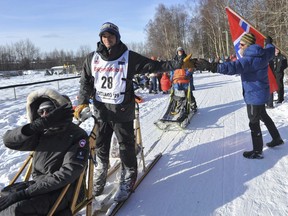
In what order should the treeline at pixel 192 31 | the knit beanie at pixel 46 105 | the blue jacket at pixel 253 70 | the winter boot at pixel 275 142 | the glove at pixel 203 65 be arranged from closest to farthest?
the knit beanie at pixel 46 105
the glove at pixel 203 65
the blue jacket at pixel 253 70
the winter boot at pixel 275 142
the treeline at pixel 192 31

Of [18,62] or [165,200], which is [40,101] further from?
[18,62]

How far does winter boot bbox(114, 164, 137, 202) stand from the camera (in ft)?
10.9

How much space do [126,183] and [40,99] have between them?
1.43 metres

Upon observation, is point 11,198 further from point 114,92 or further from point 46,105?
point 114,92

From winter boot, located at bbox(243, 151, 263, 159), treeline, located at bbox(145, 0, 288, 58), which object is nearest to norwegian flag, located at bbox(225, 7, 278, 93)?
winter boot, located at bbox(243, 151, 263, 159)

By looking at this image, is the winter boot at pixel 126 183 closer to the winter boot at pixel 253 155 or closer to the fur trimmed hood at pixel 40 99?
the fur trimmed hood at pixel 40 99

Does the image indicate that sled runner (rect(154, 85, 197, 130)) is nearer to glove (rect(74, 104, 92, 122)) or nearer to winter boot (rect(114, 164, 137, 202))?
winter boot (rect(114, 164, 137, 202))

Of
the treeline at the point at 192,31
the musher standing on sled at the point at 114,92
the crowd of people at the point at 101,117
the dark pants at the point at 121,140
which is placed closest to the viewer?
the crowd of people at the point at 101,117

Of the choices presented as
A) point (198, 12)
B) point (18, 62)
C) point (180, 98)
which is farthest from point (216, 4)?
point (18, 62)

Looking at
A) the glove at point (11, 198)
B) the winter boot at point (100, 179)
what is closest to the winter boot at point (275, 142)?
the winter boot at point (100, 179)

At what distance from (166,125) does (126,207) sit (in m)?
3.26

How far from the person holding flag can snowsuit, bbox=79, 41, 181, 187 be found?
2.77 ft

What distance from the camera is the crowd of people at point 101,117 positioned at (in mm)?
2355

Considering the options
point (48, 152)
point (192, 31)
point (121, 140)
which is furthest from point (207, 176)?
point (192, 31)
